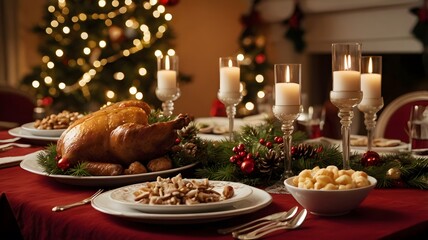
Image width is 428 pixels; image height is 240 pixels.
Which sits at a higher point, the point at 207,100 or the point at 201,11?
the point at 201,11

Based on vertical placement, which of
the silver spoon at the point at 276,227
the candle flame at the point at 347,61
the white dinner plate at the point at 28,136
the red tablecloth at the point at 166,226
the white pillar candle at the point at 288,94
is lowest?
the red tablecloth at the point at 166,226

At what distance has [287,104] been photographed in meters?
1.47

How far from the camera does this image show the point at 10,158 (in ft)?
6.01

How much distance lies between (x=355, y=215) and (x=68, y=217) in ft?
1.66

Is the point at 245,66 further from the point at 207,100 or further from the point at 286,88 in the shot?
the point at 286,88

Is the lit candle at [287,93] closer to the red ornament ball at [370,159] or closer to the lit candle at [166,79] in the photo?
the red ornament ball at [370,159]

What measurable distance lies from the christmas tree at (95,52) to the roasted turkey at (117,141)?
301 cm

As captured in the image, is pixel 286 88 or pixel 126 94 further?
pixel 126 94

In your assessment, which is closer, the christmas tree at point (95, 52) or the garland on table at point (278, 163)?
the garland on table at point (278, 163)

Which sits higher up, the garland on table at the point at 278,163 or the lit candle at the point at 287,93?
the lit candle at the point at 287,93

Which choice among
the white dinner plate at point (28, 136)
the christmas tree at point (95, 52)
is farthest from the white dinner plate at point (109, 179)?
the christmas tree at point (95, 52)

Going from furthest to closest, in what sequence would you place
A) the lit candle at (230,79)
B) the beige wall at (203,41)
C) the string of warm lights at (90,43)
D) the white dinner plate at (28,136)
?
1. the beige wall at (203,41)
2. the string of warm lights at (90,43)
3. the white dinner plate at (28,136)
4. the lit candle at (230,79)

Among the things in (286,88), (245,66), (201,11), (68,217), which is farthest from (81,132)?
(201,11)

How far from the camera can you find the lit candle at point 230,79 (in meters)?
1.89
